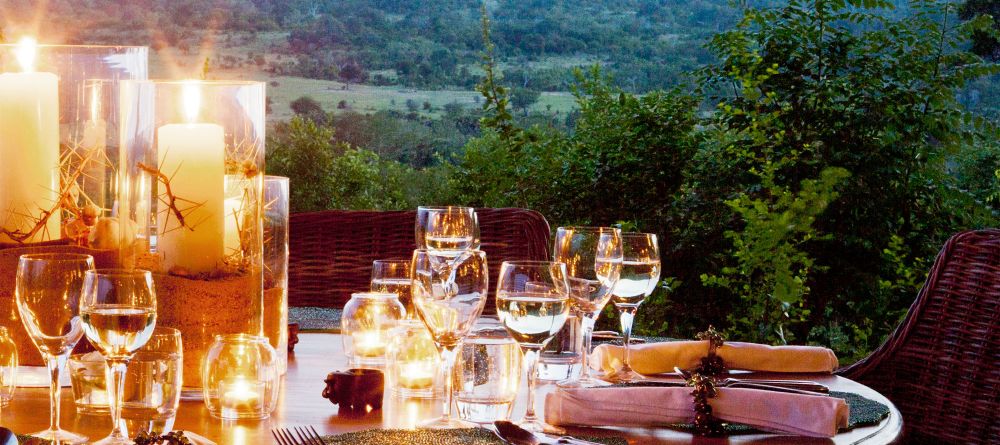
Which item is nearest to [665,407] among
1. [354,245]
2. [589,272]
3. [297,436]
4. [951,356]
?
[589,272]

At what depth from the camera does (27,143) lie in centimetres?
149

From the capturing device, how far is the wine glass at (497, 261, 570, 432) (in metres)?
1.25

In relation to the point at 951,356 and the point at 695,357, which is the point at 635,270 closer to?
the point at 695,357

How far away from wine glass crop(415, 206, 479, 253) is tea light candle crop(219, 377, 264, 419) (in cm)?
29

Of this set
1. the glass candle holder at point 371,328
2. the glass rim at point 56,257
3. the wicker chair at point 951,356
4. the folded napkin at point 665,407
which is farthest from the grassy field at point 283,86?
the folded napkin at point 665,407

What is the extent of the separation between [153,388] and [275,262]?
0.35 meters

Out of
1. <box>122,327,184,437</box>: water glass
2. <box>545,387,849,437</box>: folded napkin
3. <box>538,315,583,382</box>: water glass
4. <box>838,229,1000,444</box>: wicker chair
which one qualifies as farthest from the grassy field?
<box>545,387,849,437</box>: folded napkin

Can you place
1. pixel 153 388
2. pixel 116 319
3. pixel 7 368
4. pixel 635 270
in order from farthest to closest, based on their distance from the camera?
pixel 635 270
pixel 7 368
pixel 153 388
pixel 116 319

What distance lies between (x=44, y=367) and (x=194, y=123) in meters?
0.37

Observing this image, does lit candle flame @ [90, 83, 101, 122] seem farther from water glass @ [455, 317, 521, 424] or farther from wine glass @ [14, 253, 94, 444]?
water glass @ [455, 317, 521, 424]

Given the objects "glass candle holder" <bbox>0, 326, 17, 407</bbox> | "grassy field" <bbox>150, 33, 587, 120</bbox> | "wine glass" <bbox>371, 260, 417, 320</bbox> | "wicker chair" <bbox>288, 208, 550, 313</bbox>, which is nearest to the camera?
"glass candle holder" <bbox>0, 326, 17, 407</bbox>

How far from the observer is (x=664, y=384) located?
1432mm

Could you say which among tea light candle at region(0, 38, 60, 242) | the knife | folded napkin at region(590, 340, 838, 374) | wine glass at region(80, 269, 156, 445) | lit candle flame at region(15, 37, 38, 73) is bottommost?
the knife

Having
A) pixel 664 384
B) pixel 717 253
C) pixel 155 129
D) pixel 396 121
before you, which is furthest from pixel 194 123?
pixel 396 121
